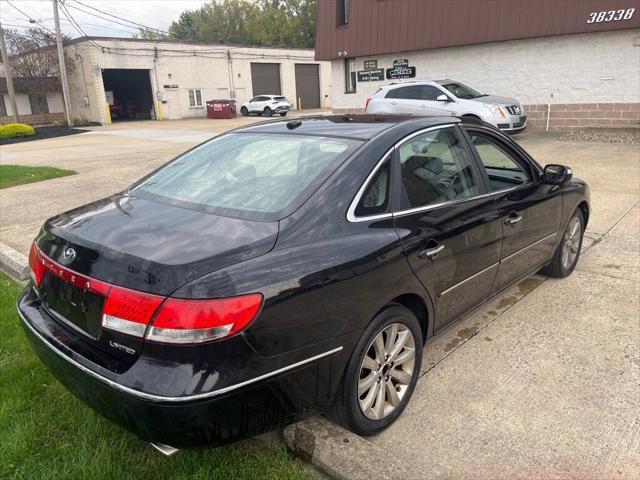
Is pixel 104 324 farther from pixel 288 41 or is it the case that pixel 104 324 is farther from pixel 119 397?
pixel 288 41

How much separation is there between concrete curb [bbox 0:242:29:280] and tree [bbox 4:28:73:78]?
118 feet

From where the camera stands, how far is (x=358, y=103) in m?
23.2

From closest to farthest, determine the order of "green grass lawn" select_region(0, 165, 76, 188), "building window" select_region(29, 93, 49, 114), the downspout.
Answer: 1. "green grass lawn" select_region(0, 165, 76, 188)
2. "building window" select_region(29, 93, 49, 114)
3. the downspout

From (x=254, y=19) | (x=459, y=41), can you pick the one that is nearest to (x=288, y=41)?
(x=254, y=19)

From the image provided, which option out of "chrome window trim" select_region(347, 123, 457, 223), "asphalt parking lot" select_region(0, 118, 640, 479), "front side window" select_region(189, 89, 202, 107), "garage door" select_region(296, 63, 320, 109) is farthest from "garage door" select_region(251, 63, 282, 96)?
"chrome window trim" select_region(347, 123, 457, 223)

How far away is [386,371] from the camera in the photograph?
2.61 metres

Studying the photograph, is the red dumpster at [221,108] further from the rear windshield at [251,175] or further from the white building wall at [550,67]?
the rear windshield at [251,175]

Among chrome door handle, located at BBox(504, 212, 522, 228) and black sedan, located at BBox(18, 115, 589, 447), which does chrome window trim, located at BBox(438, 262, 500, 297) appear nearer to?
black sedan, located at BBox(18, 115, 589, 447)

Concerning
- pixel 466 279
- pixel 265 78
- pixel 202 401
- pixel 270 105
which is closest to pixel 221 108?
pixel 270 105

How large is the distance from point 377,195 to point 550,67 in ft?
53.9

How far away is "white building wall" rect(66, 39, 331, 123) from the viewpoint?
113 ft

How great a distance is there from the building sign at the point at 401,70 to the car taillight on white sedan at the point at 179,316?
20123 millimetres

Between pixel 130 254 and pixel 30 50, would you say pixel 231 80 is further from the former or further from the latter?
pixel 130 254

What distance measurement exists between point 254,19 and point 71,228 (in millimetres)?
65975
